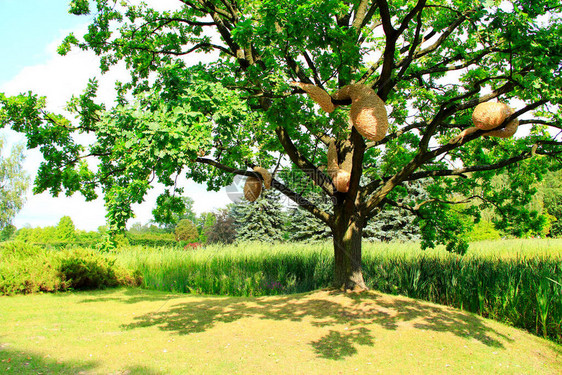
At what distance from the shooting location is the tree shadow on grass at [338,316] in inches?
237

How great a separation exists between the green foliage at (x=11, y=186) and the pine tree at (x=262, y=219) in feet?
65.8

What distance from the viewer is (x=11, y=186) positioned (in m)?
30.5

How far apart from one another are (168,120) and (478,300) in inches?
281

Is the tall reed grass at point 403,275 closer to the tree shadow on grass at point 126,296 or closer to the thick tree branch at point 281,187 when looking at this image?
the tree shadow on grass at point 126,296

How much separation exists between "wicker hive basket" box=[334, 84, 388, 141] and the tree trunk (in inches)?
155

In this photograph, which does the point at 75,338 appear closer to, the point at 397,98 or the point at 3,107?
the point at 3,107

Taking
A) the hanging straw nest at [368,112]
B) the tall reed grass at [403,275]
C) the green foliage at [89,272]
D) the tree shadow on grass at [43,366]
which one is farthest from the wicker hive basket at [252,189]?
the green foliage at [89,272]

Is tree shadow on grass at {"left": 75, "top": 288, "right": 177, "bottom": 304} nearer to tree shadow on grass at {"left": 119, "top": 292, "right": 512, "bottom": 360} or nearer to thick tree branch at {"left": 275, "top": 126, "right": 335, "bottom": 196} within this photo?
tree shadow on grass at {"left": 119, "top": 292, "right": 512, "bottom": 360}

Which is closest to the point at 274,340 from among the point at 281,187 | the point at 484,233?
the point at 281,187

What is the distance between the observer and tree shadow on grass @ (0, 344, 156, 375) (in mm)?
4809

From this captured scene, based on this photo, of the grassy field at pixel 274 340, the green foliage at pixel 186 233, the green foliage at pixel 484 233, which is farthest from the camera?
the green foliage at pixel 186 233

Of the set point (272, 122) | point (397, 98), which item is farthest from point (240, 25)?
point (397, 98)

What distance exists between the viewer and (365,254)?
1247 centimetres

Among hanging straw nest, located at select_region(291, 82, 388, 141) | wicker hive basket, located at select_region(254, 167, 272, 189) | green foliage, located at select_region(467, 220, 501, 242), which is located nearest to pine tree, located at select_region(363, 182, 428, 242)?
green foliage, located at select_region(467, 220, 501, 242)
